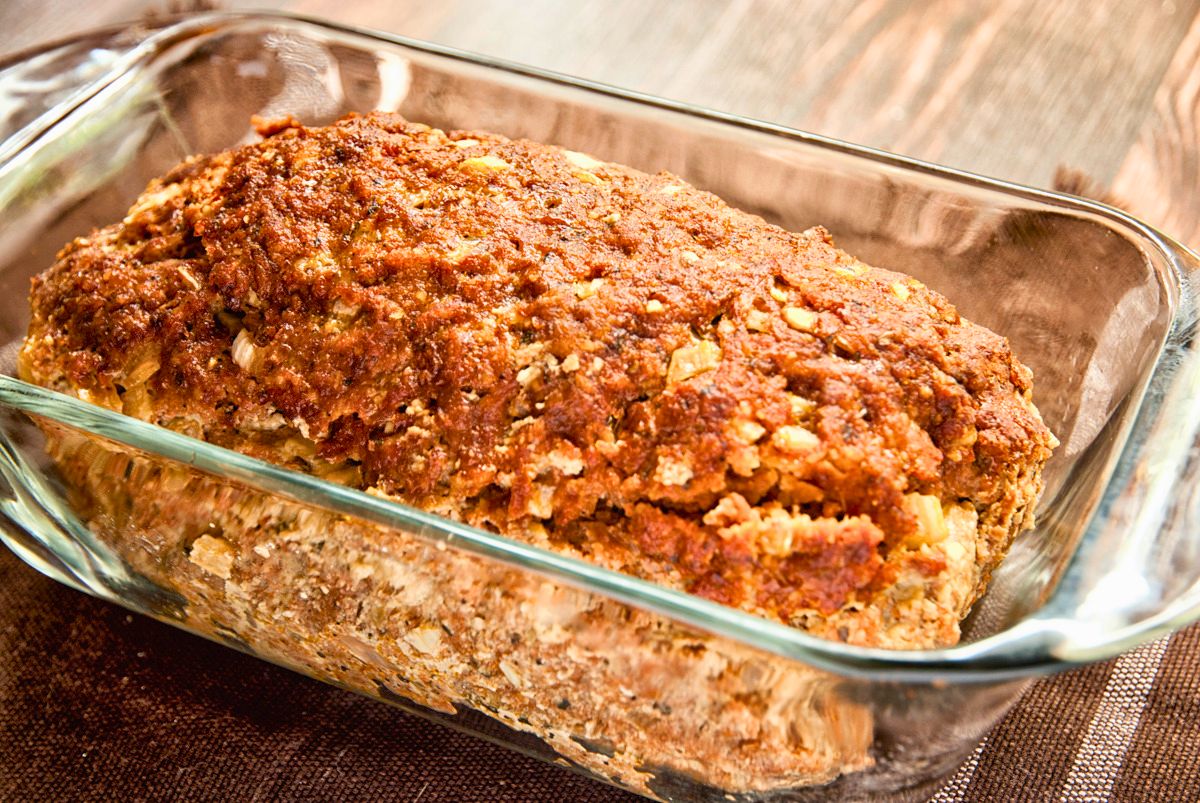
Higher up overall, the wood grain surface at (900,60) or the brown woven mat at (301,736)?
the wood grain surface at (900,60)

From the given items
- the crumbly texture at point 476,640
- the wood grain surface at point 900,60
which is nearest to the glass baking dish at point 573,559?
the crumbly texture at point 476,640

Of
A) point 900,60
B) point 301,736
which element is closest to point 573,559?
point 301,736

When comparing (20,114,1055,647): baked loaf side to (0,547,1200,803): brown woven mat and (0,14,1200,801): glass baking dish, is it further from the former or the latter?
(0,547,1200,803): brown woven mat

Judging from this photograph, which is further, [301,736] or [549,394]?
[301,736]

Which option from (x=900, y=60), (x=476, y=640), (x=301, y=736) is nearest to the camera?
(x=476, y=640)

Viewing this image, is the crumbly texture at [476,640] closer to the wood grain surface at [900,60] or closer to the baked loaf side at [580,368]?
the baked loaf side at [580,368]

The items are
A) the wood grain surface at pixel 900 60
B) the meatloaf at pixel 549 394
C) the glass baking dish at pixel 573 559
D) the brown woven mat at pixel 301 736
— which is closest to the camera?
the glass baking dish at pixel 573 559

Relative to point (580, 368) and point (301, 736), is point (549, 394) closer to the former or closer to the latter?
point (580, 368)

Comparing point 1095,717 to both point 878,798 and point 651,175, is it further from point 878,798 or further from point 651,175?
point 651,175

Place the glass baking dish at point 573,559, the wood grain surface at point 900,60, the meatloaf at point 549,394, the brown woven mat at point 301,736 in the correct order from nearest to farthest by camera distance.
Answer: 1. the glass baking dish at point 573,559
2. the meatloaf at point 549,394
3. the brown woven mat at point 301,736
4. the wood grain surface at point 900,60
